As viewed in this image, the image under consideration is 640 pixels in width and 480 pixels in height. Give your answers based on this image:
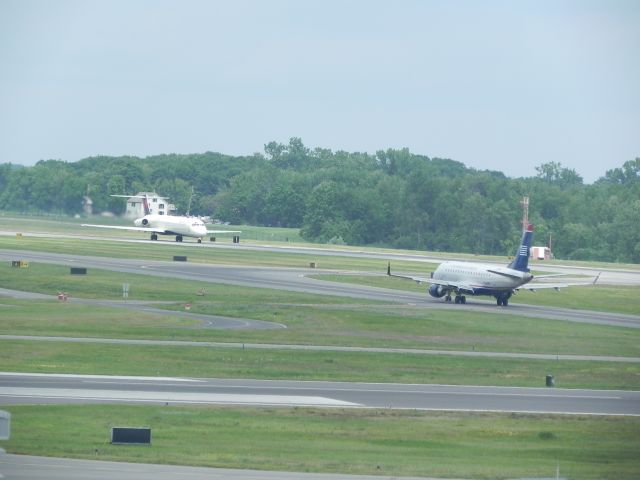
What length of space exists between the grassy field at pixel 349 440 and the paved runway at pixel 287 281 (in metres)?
42.1

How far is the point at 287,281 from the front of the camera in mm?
107375

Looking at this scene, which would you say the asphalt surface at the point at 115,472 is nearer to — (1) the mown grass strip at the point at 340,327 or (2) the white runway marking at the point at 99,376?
(2) the white runway marking at the point at 99,376

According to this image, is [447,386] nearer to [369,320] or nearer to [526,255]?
[369,320]

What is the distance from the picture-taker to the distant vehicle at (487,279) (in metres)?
90.1

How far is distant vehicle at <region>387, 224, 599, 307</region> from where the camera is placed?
90125 millimetres

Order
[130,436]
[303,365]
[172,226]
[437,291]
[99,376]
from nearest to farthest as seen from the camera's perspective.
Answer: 1. [130,436]
2. [99,376]
3. [303,365]
4. [437,291]
5. [172,226]

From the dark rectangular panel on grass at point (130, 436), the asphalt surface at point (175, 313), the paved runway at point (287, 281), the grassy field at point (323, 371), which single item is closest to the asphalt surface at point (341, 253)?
the paved runway at point (287, 281)

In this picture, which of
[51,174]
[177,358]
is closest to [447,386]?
[177,358]

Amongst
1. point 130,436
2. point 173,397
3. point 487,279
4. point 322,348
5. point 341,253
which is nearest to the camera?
point 130,436

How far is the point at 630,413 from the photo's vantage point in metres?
46.2

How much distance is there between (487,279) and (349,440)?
5498 cm

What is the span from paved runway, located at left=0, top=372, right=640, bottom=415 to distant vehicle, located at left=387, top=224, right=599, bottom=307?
37.9m

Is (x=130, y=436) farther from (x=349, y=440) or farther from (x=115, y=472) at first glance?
(x=349, y=440)

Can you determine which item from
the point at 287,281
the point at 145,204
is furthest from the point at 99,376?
the point at 145,204
